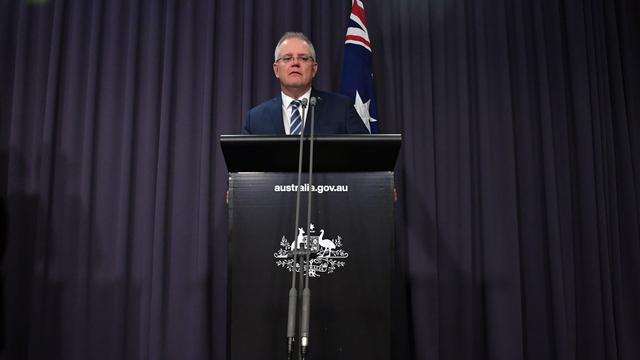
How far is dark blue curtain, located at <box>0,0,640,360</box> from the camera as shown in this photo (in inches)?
131

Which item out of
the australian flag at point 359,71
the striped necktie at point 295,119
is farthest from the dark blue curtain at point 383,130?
the striped necktie at point 295,119

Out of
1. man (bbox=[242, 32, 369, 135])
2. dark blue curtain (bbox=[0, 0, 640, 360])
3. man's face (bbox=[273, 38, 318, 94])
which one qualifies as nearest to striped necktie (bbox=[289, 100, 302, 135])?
man (bbox=[242, 32, 369, 135])

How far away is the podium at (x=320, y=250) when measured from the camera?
6.07ft

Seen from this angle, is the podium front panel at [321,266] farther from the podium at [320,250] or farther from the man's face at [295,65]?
the man's face at [295,65]

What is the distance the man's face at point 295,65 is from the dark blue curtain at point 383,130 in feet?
2.50

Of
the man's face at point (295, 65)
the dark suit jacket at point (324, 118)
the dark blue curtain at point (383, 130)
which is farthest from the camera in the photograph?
the dark blue curtain at point (383, 130)

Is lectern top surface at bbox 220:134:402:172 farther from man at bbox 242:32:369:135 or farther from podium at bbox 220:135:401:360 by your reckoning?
man at bbox 242:32:369:135

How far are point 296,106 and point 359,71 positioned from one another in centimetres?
86

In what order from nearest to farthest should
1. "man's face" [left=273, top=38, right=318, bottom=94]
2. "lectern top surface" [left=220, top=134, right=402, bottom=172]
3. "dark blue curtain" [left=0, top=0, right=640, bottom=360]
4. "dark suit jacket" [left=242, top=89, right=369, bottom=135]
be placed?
"lectern top surface" [left=220, top=134, right=402, bottom=172], "dark suit jacket" [left=242, top=89, right=369, bottom=135], "man's face" [left=273, top=38, right=318, bottom=94], "dark blue curtain" [left=0, top=0, right=640, bottom=360]

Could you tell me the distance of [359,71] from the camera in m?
3.42
